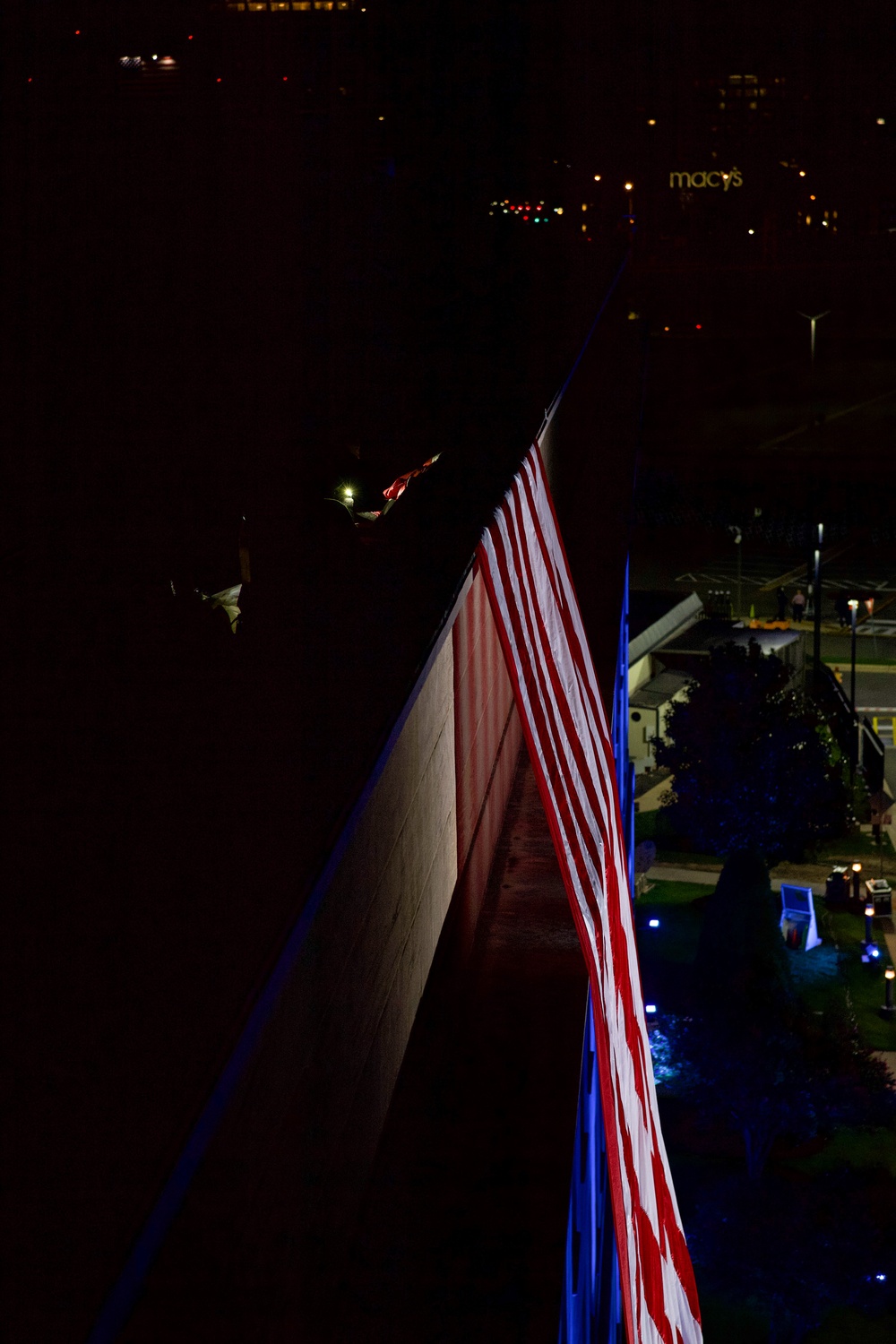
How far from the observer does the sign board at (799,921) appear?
3023 cm

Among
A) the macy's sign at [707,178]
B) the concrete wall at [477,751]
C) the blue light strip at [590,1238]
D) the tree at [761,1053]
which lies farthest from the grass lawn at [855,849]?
the macy's sign at [707,178]

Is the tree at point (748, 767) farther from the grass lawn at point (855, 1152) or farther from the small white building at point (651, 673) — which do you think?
the grass lawn at point (855, 1152)

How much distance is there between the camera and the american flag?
5691 mm

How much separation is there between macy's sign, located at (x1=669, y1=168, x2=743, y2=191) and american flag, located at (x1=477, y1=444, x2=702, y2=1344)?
10894 cm

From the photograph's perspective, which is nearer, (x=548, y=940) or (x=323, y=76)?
(x=548, y=940)

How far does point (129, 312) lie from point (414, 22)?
5.78 meters

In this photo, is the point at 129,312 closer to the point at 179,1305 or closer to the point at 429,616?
the point at 429,616

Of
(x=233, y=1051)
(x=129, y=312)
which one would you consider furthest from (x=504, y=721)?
(x=129, y=312)

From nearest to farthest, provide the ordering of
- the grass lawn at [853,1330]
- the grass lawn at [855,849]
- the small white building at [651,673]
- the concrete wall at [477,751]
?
1. the concrete wall at [477,751]
2. the grass lawn at [853,1330]
3. the grass lawn at [855,849]
4. the small white building at [651,673]

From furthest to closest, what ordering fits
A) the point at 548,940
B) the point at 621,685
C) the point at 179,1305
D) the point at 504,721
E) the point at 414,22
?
the point at 414,22, the point at 621,685, the point at 504,721, the point at 548,940, the point at 179,1305

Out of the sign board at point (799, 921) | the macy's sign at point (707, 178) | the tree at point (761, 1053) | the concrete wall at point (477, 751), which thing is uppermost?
the macy's sign at point (707, 178)

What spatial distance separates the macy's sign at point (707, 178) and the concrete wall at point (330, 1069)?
11048 cm

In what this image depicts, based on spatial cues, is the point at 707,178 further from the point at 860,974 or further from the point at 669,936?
the point at 860,974

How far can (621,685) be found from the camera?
1856 cm
